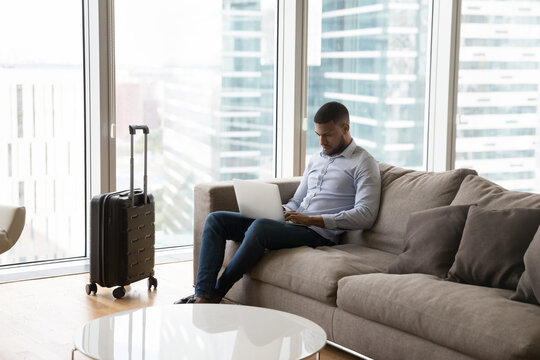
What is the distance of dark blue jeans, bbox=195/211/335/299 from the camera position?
3688 mm

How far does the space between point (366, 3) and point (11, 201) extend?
312 cm

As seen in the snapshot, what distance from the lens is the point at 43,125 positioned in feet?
15.9

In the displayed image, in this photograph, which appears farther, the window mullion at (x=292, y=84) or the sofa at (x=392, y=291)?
the window mullion at (x=292, y=84)

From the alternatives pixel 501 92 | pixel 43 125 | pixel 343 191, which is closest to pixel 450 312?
pixel 343 191

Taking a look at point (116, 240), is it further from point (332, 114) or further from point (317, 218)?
point (332, 114)

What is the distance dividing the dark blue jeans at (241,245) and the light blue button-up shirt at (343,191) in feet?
0.54

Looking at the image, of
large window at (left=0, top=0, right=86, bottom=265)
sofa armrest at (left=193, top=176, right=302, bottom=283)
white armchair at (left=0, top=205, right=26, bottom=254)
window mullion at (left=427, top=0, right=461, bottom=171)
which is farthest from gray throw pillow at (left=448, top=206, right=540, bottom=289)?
window mullion at (left=427, top=0, right=461, bottom=171)

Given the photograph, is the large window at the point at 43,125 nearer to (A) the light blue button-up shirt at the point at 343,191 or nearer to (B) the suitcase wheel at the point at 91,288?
(B) the suitcase wheel at the point at 91,288

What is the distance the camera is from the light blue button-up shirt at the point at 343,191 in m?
3.79

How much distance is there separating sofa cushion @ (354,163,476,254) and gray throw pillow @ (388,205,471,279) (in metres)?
0.23

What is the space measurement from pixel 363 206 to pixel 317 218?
0.24 m

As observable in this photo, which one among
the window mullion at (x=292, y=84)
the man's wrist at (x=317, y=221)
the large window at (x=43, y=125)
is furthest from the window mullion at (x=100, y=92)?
the man's wrist at (x=317, y=221)

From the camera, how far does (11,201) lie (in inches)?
188

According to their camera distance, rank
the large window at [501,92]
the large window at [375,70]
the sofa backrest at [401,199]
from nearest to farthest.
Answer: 1. the sofa backrest at [401,199]
2. the large window at [375,70]
3. the large window at [501,92]
